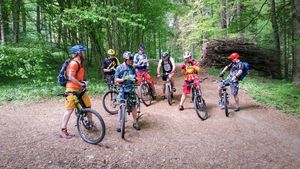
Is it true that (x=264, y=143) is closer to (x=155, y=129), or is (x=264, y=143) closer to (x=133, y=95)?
(x=155, y=129)

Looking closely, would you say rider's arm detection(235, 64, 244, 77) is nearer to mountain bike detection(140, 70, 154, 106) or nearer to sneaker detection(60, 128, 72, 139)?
mountain bike detection(140, 70, 154, 106)

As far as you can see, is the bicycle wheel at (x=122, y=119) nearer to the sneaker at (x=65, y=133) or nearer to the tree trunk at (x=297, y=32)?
the sneaker at (x=65, y=133)

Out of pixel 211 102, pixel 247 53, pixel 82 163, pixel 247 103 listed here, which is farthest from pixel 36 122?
pixel 247 53

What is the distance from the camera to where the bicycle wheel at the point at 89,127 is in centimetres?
665

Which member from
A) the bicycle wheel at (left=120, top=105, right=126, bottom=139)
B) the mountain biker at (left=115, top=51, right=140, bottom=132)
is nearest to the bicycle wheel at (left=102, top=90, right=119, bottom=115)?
the mountain biker at (left=115, top=51, right=140, bottom=132)

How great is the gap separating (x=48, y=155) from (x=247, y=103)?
325 inches

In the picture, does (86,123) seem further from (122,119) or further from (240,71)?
(240,71)

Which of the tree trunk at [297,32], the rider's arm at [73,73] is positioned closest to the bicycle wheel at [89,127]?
the rider's arm at [73,73]

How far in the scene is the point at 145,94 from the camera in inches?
432

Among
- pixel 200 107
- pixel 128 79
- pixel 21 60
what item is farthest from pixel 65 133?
pixel 21 60

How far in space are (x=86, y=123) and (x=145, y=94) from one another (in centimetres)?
436

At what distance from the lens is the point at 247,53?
20703 mm

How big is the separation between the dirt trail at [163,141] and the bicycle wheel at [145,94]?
0.62m

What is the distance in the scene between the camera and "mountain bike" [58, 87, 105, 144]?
6.67 metres
